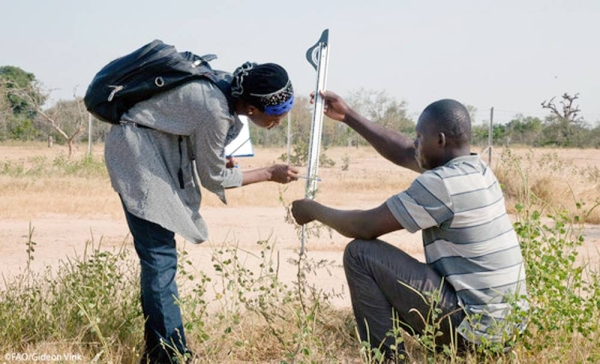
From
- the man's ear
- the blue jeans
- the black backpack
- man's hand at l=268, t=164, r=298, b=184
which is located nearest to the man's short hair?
the man's ear

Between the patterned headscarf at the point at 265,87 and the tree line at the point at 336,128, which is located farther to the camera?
the tree line at the point at 336,128

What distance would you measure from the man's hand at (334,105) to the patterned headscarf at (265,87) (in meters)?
0.73

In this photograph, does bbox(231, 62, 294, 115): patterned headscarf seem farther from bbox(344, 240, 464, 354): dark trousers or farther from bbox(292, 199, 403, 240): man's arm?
bbox(344, 240, 464, 354): dark trousers

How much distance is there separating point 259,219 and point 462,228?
7272mm

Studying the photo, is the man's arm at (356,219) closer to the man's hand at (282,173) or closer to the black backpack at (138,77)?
the man's hand at (282,173)

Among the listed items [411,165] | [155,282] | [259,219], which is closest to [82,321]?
[155,282]

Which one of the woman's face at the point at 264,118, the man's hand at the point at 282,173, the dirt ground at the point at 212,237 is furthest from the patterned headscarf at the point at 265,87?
the dirt ground at the point at 212,237

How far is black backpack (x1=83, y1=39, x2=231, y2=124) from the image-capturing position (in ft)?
10.7

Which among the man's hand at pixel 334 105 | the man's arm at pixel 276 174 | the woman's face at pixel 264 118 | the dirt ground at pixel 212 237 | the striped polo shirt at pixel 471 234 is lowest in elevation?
the dirt ground at pixel 212 237

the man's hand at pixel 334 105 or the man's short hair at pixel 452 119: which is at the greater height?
the man's hand at pixel 334 105

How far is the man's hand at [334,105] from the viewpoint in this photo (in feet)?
13.5

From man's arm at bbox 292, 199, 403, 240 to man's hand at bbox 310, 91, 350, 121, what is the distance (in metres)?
0.83

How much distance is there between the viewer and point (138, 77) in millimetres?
3281

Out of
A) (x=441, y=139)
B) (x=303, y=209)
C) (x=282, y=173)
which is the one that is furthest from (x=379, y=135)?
(x=441, y=139)
